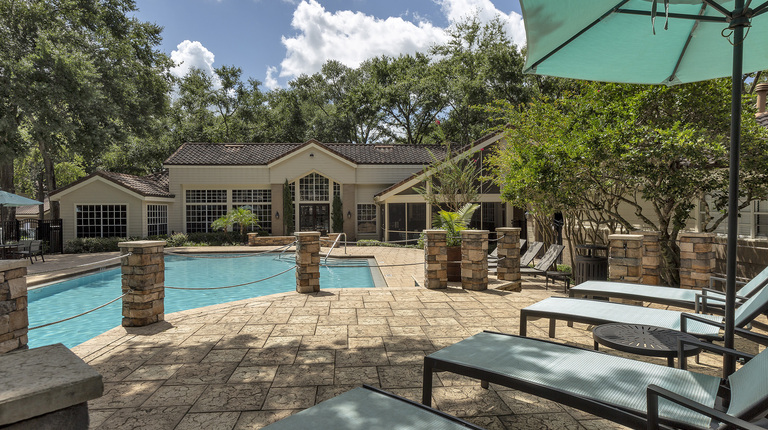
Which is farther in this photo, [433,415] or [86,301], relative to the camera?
[86,301]

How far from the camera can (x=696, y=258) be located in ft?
20.1

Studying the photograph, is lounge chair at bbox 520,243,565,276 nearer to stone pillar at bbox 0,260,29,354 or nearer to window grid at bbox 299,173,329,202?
stone pillar at bbox 0,260,29,354

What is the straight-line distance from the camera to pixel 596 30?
319 centimetres

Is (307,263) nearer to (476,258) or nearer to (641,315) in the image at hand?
(476,258)

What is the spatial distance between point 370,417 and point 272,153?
2300 centimetres

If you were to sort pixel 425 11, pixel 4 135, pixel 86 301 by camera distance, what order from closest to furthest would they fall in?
pixel 86 301, pixel 4 135, pixel 425 11

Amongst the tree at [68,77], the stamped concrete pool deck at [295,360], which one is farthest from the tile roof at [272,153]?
the stamped concrete pool deck at [295,360]

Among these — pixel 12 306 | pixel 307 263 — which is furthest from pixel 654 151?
pixel 12 306

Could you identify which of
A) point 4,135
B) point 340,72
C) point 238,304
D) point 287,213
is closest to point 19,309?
point 238,304

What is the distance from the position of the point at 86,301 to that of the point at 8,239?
41.1 feet

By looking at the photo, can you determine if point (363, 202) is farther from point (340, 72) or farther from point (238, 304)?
point (340, 72)

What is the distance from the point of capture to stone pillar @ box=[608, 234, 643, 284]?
17.6 feet

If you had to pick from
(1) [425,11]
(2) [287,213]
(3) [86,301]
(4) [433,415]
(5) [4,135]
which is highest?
(1) [425,11]

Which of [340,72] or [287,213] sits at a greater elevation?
[340,72]
